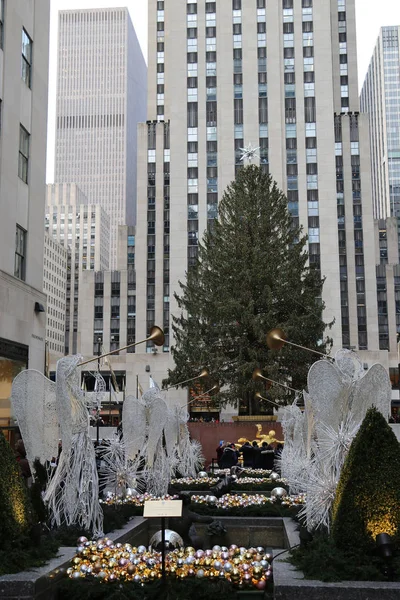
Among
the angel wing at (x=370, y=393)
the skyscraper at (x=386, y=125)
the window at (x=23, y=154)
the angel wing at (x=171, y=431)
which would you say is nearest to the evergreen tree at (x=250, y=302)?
the angel wing at (x=171, y=431)

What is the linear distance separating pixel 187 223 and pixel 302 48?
23604 mm

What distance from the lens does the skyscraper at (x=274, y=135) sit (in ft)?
244

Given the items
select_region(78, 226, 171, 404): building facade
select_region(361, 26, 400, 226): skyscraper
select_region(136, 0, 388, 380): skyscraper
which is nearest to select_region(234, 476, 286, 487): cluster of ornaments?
select_region(136, 0, 388, 380): skyscraper

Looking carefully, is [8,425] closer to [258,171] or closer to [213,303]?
[213,303]

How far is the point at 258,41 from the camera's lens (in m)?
77.0

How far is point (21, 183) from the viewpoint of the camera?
81.1 ft

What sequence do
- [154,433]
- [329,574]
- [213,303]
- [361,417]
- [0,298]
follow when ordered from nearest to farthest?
[329,574] → [361,417] → [154,433] → [0,298] → [213,303]

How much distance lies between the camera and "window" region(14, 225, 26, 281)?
2406cm

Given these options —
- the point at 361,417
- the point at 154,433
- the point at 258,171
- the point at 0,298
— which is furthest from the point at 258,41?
the point at 361,417

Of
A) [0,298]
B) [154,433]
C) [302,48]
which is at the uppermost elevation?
[302,48]

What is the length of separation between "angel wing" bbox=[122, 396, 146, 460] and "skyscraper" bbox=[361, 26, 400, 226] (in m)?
168

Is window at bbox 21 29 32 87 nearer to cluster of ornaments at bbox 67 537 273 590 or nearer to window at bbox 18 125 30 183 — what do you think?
window at bbox 18 125 30 183

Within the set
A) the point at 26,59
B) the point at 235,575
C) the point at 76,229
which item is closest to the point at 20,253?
the point at 26,59

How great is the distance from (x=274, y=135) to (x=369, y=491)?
231 feet
